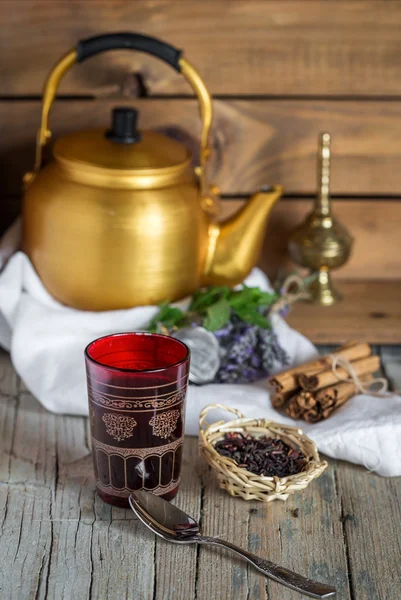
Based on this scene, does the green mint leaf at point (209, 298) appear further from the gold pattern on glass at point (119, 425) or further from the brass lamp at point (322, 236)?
the gold pattern on glass at point (119, 425)

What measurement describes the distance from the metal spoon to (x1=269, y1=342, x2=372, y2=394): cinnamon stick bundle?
0.25 meters

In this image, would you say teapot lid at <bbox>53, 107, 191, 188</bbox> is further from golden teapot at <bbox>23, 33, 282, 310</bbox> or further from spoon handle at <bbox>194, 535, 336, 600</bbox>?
spoon handle at <bbox>194, 535, 336, 600</bbox>

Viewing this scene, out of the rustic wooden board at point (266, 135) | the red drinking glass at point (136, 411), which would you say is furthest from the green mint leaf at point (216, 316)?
the rustic wooden board at point (266, 135)

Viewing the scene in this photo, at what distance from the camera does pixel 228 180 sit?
1286 millimetres

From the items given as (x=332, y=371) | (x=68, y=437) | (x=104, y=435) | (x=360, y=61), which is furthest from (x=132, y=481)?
(x=360, y=61)

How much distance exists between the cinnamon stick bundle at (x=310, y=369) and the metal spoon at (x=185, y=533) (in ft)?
0.83

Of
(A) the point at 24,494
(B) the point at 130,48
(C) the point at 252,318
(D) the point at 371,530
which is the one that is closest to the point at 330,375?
(C) the point at 252,318

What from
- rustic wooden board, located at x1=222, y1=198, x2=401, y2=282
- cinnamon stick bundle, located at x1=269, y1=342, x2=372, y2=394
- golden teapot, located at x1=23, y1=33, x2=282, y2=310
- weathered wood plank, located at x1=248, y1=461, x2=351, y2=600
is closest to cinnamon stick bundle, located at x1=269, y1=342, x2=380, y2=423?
cinnamon stick bundle, located at x1=269, y1=342, x2=372, y2=394

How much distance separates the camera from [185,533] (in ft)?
2.33

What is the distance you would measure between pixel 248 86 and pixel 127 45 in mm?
242

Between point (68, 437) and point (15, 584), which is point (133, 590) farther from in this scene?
point (68, 437)

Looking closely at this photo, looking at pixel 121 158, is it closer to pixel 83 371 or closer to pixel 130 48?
pixel 130 48

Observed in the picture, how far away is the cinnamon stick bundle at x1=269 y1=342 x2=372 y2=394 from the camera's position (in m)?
0.94

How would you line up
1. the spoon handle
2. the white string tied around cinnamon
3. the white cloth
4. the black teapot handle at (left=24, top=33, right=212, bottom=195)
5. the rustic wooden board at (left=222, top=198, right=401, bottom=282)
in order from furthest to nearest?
the rustic wooden board at (left=222, top=198, right=401, bottom=282) → the black teapot handle at (left=24, top=33, right=212, bottom=195) → the white string tied around cinnamon → the white cloth → the spoon handle
